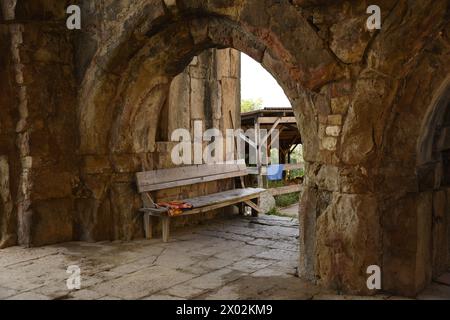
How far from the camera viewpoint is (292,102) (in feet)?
13.7

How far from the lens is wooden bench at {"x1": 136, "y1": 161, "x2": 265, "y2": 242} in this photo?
5918mm

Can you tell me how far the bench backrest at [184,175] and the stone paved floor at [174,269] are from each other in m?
0.76

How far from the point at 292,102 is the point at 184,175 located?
279cm

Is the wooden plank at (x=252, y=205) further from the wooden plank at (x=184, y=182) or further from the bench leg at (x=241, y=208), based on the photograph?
the wooden plank at (x=184, y=182)

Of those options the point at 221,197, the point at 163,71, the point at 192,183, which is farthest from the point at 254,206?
the point at 163,71

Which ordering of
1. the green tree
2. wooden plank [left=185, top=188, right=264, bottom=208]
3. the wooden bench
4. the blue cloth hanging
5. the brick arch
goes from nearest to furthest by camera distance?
the brick arch
the wooden bench
wooden plank [left=185, top=188, right=264, bottom=208]
the blue cloth hanging
the green tree

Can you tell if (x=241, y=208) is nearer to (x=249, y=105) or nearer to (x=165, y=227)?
(x=165, y=227)

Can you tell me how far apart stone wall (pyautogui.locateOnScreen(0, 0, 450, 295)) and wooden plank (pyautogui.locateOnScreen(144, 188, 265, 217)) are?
848 millimetres

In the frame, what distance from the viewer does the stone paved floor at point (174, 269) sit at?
13.0 feet

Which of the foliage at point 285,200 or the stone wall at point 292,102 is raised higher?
the stone wall at point 292,102

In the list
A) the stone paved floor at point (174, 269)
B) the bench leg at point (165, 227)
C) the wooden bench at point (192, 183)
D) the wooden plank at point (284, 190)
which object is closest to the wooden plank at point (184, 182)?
the wooden bench at point (192, 183)

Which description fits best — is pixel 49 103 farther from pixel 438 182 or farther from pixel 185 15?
pixel 438 182

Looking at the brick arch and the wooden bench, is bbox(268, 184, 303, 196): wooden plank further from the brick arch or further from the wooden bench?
the brick arch

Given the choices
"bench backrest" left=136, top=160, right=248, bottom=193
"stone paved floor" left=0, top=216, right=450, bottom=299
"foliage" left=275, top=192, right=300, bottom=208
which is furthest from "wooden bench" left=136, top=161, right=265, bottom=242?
"foliage" left=275, top=192, right=300, bottom=208
